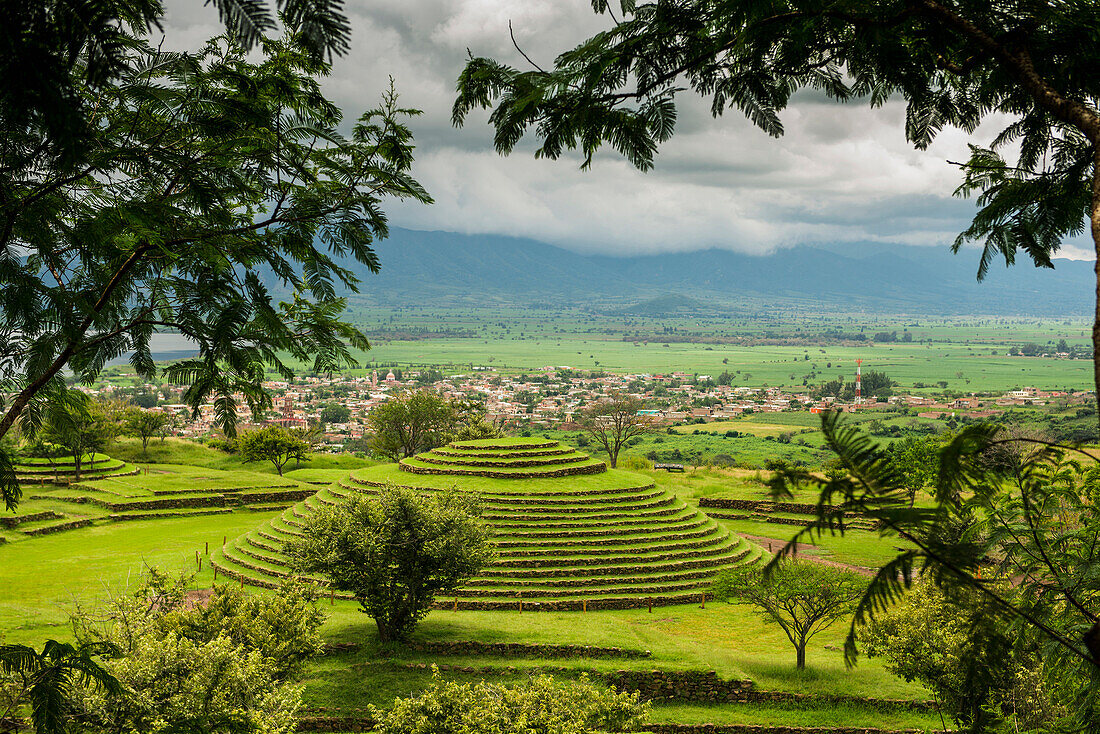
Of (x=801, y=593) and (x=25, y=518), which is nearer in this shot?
(x=801, y=593)

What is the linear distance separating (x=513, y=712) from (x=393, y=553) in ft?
35.8

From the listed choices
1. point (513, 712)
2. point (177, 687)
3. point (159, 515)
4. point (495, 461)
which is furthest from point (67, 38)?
point (159, 515)

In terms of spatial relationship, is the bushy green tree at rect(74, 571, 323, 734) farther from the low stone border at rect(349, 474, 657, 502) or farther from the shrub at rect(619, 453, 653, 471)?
the shrub at rect(619, 453, 653, 471)

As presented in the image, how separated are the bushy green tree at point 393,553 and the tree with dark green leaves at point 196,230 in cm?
1554

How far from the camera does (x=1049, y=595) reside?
21.7 ft

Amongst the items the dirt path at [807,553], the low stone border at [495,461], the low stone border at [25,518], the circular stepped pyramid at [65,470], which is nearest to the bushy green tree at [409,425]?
the circular stepped pyramid at [65,470]

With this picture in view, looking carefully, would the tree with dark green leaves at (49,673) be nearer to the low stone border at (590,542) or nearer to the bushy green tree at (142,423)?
the low stone border at (590,542)

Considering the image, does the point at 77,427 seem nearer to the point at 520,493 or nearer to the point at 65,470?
the point at 520,493

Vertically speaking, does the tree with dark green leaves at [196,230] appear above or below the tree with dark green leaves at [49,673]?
above

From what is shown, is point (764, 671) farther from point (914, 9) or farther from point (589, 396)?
point (589, 396)

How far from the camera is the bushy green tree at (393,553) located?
21.2 m

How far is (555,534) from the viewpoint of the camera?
1183 inches

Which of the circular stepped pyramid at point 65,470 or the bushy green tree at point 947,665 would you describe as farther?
the circular stepped pyramid at point 65,470

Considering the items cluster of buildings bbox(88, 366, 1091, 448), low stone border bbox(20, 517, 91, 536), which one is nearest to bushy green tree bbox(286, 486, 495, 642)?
low stone border bbox(20, 517, 91, 536)
